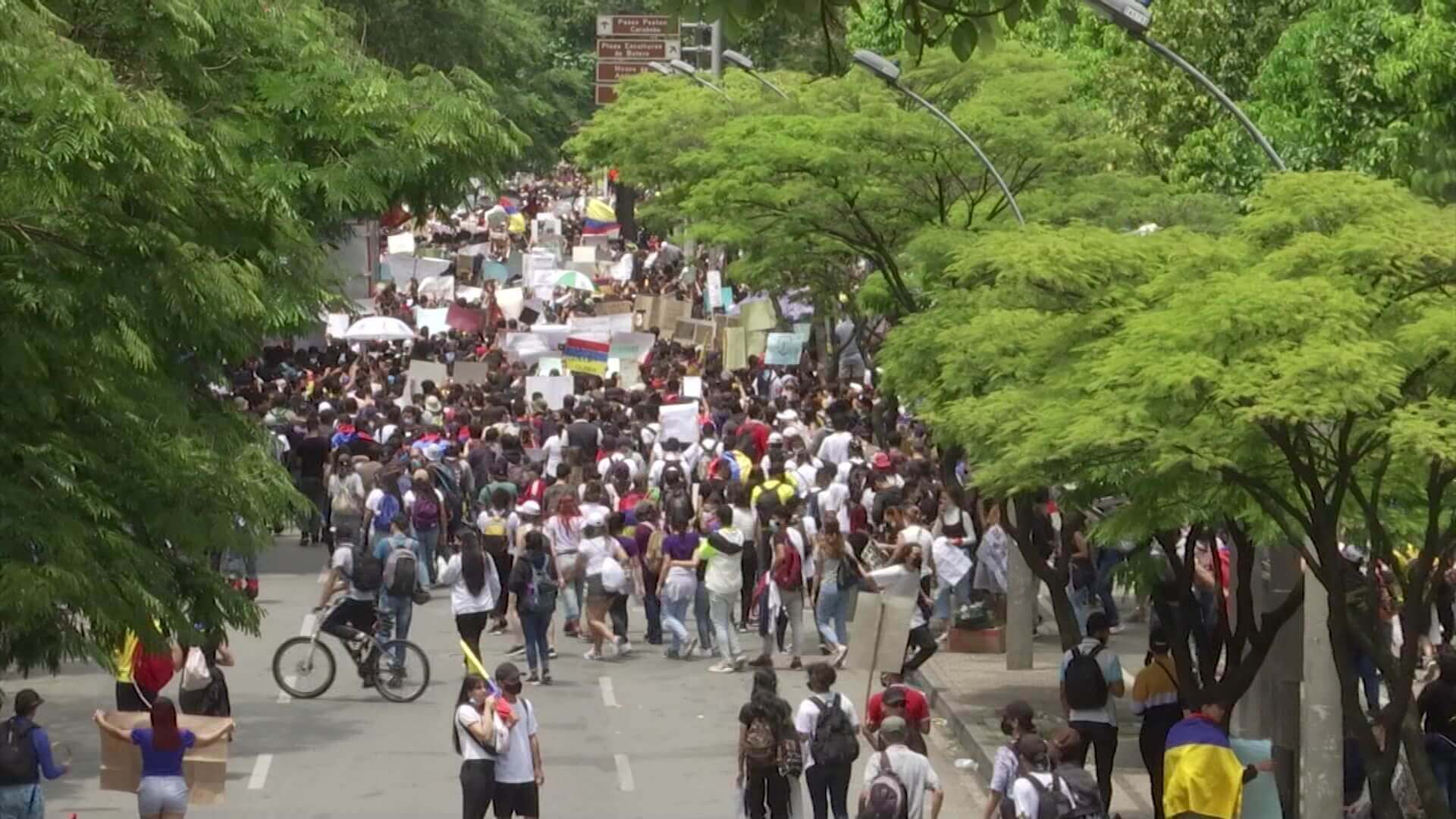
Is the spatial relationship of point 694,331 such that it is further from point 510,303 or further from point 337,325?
point 337,325

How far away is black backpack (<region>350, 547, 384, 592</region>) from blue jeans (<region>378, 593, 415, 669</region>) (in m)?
0.45

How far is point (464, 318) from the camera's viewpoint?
164 feet

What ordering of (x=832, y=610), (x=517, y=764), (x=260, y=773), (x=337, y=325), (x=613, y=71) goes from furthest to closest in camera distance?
(x=613, y=71) → (x=337, y=325) → (x=832, y=610) → (x=260, y=773) → (x=517, y=764)

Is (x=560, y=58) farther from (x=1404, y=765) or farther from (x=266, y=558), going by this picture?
(x=1404, y=765)

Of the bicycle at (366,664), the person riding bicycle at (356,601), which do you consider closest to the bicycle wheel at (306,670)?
the bicycle at (366,664)

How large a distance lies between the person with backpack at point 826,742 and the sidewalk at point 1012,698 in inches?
110

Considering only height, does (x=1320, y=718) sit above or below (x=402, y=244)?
below

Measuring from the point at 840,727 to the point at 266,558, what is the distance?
15.2 m

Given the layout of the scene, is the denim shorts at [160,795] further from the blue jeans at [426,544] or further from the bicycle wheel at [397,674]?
the blue jeans at [426,544]

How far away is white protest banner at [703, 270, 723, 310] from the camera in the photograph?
1940 inches

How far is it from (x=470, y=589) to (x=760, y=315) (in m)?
23.4

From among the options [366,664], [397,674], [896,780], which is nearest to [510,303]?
[397,674]

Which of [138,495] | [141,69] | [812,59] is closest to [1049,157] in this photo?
[141,69]

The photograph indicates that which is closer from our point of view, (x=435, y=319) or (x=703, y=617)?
(x=703, y=617)
